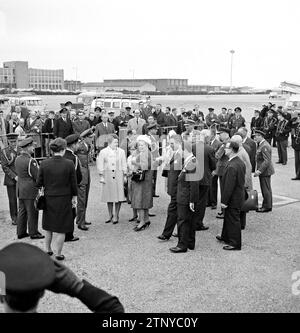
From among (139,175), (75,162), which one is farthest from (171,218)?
(75,162)

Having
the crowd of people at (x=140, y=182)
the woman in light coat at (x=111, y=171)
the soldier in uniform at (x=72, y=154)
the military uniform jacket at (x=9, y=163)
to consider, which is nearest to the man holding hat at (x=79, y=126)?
the crowd of people at (x=140, y=182)

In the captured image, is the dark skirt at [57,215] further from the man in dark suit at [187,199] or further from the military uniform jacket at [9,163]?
the military uniform jacket at [9,163]

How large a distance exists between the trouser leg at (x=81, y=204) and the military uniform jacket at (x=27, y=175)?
1.00 metres

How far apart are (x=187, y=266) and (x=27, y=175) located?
320 centimetres

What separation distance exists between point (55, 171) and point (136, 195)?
7.70 ft

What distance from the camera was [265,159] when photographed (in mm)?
9734

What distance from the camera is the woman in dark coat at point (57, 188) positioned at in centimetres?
662

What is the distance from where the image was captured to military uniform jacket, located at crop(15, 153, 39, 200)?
7.53 meters

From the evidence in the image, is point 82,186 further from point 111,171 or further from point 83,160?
point 111,171

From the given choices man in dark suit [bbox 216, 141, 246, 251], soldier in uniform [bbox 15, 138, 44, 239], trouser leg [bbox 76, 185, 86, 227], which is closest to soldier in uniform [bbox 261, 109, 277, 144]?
man in dark suit [bbox 216, 141, 246, 251]
